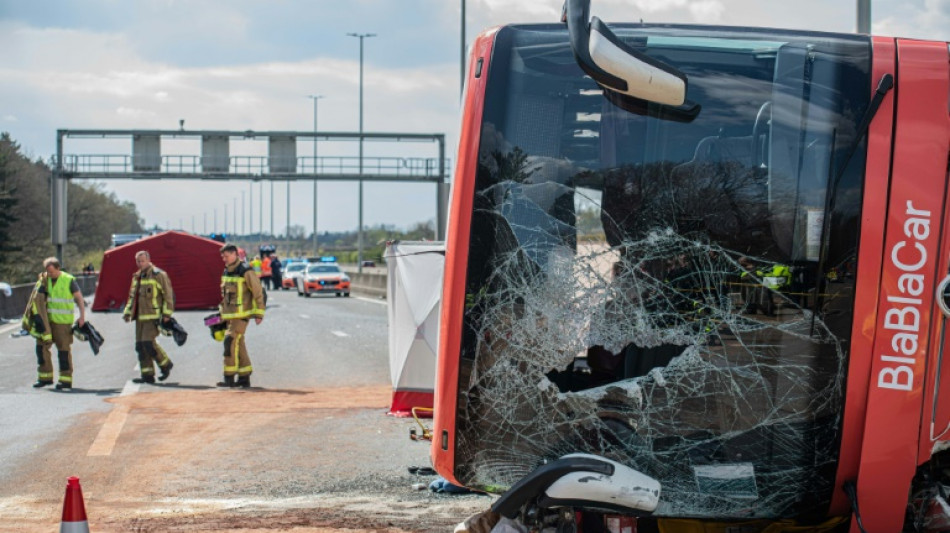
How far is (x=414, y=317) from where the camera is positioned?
10.7m

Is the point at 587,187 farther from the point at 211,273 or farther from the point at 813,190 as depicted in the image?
the point at 211,273

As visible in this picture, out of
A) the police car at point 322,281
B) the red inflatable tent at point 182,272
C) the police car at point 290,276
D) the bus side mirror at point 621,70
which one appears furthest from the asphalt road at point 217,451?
the police car at point 290,276

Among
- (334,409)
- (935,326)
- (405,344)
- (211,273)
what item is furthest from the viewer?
(211,273)

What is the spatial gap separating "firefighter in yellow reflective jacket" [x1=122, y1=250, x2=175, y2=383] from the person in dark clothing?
38325 millimetres

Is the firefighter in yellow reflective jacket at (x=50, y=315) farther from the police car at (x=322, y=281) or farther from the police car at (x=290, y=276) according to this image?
the police car at (x=290, y=276)

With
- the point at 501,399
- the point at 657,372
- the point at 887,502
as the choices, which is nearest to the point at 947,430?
the point at 887,502

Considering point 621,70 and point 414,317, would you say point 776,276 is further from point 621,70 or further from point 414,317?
point 414,317

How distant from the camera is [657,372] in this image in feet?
15.8

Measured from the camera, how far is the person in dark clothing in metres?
55.5

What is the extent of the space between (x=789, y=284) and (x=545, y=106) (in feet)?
4.01

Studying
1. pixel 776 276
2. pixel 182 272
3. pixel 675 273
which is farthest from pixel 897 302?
pixel 182 272

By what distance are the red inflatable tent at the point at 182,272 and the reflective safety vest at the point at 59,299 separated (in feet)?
64.8

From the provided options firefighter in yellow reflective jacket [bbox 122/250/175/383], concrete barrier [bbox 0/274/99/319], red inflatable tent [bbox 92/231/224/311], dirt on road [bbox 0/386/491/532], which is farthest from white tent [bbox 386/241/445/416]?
red inflatable tent [bbox 92/231/224/311]

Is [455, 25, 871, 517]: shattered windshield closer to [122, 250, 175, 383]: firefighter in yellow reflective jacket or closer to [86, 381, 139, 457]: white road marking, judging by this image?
[86, 381, 139, 457]: white road marking
